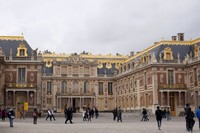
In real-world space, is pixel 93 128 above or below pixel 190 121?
below

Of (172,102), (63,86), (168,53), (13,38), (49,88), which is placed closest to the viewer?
(13,38)

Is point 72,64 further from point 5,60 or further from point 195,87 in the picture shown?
point 195,87

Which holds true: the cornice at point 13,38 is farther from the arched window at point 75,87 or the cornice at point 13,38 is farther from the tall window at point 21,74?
the arched window at point 75,87

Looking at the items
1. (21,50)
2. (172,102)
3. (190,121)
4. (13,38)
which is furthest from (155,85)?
(190,121)

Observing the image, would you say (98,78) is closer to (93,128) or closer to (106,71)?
(106,71)

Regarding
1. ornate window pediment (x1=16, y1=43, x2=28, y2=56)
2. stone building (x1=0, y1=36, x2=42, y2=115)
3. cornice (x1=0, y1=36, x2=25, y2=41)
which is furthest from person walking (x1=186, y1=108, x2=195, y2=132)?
cornice (x1=0, y1=36, x2=25, y2=41)

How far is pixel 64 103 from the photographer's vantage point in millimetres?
70562

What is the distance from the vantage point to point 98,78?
7231 centimetres

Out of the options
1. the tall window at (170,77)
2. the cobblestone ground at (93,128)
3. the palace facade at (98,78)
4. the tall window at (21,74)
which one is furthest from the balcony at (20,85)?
the cobblestone ground at (93,128)

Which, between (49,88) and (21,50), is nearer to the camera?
(21,50)

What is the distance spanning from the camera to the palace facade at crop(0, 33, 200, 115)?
4759 cm

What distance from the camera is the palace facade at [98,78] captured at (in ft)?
156

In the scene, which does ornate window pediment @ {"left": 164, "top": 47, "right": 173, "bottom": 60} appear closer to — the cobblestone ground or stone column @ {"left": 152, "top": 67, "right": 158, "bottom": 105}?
stone column @ {"left": 152, "top": 67, "right": 158, "bottom": 105}

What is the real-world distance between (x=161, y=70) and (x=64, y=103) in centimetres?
2605
